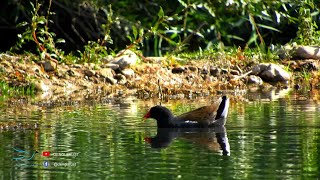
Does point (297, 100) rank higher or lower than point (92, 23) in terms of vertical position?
lower

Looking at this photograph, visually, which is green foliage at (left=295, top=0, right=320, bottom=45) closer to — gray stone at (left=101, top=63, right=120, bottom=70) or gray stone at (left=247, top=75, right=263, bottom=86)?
gray stone at (left=247, top=75, right=263, bottom=86)

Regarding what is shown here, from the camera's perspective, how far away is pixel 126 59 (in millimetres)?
17609

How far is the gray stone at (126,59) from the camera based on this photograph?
1756cm

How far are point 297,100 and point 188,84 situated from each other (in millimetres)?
2757

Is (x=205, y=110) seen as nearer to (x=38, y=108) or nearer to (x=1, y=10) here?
(x=38, y=108)

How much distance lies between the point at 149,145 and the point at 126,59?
7098 mm

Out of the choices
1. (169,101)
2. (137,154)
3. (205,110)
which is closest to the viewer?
(137,154)

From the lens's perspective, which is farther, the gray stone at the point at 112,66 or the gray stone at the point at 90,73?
the gray stone at the point at 112,66

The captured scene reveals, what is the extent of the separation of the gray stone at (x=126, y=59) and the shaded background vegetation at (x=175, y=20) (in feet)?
5.27

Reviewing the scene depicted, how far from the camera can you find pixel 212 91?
53.9 feet

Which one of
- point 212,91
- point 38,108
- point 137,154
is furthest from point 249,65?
point 137,154

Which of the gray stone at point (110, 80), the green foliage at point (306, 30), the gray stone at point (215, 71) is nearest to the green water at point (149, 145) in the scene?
the gray stone at point (110, 80)

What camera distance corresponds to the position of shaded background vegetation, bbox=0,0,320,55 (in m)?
20.4

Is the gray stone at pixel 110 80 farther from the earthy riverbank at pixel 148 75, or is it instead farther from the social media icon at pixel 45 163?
the social media icon at pixel 45 163
